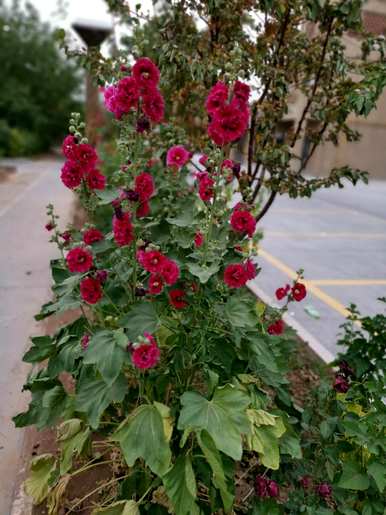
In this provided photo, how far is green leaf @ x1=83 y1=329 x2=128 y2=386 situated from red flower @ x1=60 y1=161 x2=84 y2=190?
56 cm

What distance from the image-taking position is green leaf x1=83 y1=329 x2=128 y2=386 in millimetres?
1428

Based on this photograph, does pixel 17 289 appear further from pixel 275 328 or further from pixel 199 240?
pixel 199 240

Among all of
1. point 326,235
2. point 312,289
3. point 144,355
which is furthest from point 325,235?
point 144,355

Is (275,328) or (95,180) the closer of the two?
(95,180)

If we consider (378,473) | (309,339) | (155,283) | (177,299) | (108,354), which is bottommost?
(309,339)

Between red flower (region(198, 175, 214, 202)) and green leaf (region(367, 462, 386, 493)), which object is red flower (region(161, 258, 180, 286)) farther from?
green leaf (region(367, 462, 386, 493))

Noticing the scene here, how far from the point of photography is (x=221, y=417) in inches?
57.2

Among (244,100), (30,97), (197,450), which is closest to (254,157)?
(244,100)

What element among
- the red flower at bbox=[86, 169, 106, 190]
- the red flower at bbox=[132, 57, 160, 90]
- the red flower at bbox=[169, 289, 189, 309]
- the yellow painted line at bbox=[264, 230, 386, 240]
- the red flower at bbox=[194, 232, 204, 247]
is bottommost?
the yellow painted line at bbox=[264, 230, 386, 240]

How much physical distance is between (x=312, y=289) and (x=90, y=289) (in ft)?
14.5

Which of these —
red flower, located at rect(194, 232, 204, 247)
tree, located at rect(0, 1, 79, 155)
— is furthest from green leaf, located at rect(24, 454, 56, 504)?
tree, located at rect(0, 1, 79, 155)

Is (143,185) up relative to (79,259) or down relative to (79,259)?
up

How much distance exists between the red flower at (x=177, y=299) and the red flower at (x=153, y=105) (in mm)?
634

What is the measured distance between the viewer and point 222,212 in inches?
69.2
